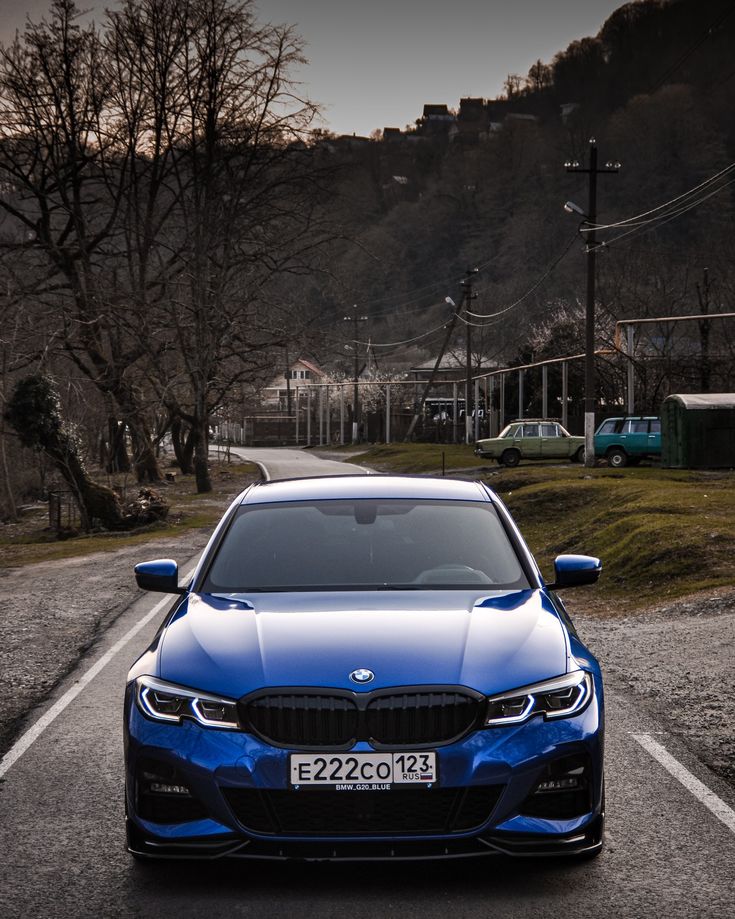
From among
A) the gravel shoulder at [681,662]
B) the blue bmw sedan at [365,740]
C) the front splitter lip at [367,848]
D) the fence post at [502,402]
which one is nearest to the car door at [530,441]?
the fence post at [502,402]

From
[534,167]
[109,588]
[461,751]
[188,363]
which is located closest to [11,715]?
[461,751]

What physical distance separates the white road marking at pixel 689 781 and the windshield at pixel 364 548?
132 centimetres

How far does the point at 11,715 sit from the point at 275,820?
4.06m

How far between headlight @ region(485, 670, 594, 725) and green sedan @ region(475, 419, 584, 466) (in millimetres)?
38662

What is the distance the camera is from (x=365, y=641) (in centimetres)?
458

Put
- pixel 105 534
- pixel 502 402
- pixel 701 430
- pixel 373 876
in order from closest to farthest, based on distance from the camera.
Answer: pixel 373 876 → pixel 105 534 → pixel 701 430 → pixel 502 402

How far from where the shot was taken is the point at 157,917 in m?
4.09

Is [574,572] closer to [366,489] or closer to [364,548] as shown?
[364,548]

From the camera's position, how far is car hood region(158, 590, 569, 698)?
436 centimetres

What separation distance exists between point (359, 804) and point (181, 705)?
0.75 metres

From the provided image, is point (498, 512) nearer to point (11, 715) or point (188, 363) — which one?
Result: point (11, 715)

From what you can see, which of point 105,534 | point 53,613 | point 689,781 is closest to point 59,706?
point 689,781

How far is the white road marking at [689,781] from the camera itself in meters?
5.33

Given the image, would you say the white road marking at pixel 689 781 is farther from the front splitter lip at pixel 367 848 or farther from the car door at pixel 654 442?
the car door at pixel 654 442
